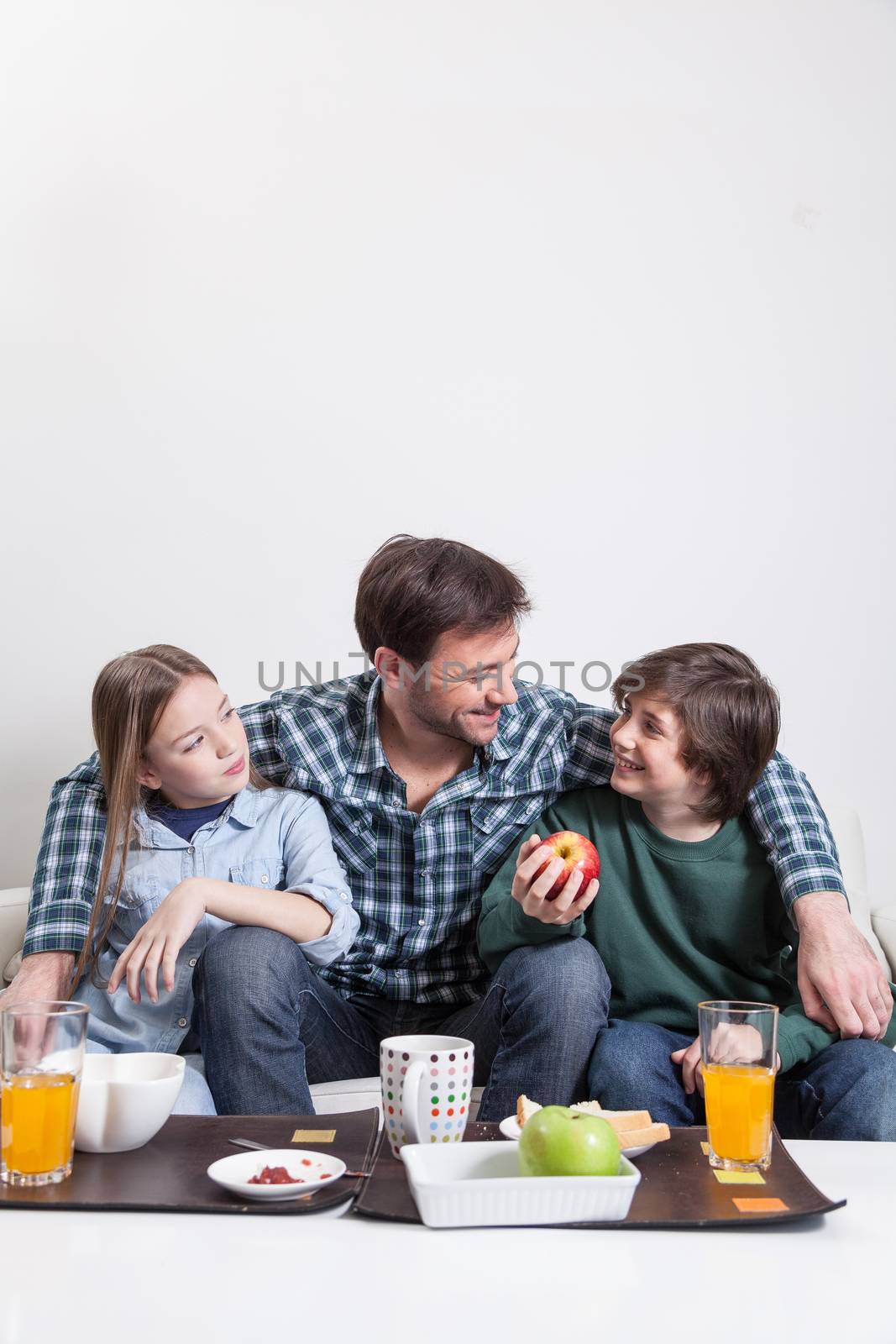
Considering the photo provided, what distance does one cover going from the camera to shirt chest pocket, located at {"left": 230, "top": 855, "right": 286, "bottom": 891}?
1.76 meters

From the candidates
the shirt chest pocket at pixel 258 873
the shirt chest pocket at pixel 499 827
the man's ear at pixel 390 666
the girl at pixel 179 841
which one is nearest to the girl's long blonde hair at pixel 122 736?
the girl at pixel 179 841

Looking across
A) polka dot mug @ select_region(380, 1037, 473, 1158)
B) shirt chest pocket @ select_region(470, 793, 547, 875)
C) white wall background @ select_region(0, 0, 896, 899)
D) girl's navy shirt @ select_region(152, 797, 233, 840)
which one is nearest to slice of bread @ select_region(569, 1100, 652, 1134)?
polka dot mug @ select_region(380, 1037, 473, 1158)

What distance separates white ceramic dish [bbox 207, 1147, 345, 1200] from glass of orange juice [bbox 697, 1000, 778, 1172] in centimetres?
35

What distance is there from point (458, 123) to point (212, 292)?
62 centimetres

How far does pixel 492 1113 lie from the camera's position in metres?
1.55

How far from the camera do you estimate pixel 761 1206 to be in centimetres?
98

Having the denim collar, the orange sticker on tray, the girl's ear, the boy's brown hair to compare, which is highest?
the boy's brown hair

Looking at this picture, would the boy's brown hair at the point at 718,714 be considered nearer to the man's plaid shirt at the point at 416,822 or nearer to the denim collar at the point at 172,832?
the man's plaid shirt at the point at 416,822

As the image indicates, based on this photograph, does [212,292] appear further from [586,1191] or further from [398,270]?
[586,1191]

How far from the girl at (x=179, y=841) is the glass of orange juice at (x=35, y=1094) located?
57cm

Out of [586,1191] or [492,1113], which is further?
[492,1113]

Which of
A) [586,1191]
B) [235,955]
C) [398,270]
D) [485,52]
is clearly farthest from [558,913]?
[485,52]

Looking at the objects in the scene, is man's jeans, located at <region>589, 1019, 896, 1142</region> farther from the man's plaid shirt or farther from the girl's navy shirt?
the girl's navy shirt

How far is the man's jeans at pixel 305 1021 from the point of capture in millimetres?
1510
